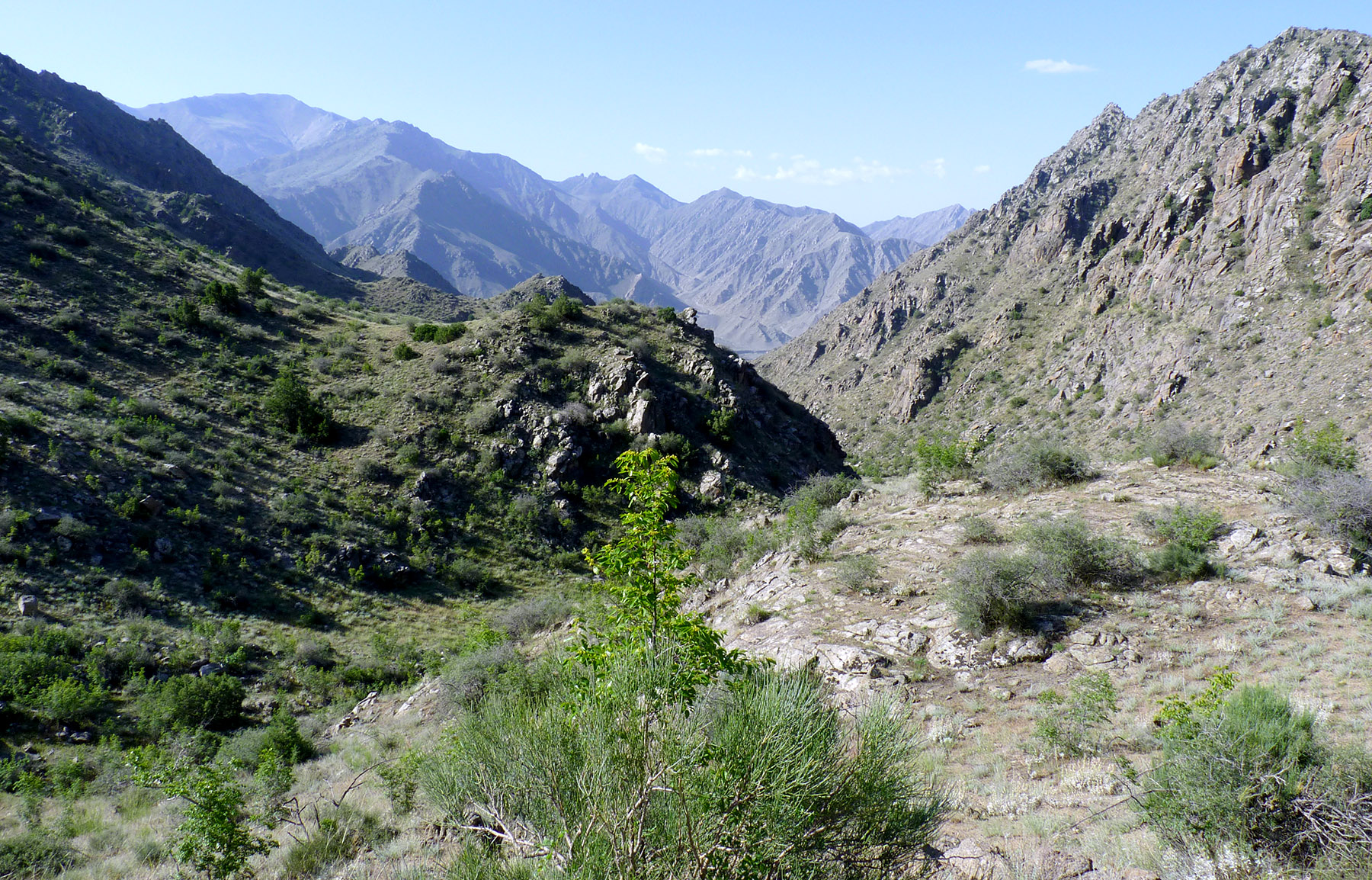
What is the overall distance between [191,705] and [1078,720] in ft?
42.4

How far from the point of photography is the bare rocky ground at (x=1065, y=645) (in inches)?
185

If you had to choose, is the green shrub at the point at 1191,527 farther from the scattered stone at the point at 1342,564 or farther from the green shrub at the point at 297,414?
the green shrub at the point at 297,414

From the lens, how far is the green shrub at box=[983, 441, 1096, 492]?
526 inches

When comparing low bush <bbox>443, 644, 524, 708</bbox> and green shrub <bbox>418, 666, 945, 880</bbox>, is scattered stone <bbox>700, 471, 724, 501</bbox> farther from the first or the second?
green shrub <bbox>418, 666, 945, 880</bbox>

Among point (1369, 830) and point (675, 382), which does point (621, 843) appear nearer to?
point (1369, 830)

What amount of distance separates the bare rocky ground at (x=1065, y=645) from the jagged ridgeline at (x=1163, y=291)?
69.4ft

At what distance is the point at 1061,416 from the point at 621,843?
169 feet

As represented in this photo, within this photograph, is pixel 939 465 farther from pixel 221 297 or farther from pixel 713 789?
pixel 221 297

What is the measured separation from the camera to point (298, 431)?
757 inches

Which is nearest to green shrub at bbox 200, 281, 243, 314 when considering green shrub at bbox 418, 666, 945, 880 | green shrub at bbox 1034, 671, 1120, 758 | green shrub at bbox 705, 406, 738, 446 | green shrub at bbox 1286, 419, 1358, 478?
green shrub at bbox 705, 406, 738, 446

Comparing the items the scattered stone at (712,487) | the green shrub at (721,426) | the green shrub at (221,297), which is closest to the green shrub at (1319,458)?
the scattered stone at (712,487)

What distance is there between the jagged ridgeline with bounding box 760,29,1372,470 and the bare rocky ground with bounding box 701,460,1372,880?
21.1 meters

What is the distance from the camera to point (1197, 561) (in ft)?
28.1

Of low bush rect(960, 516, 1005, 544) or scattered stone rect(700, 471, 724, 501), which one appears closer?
low bush rect(960, 516, 1005, 544)
